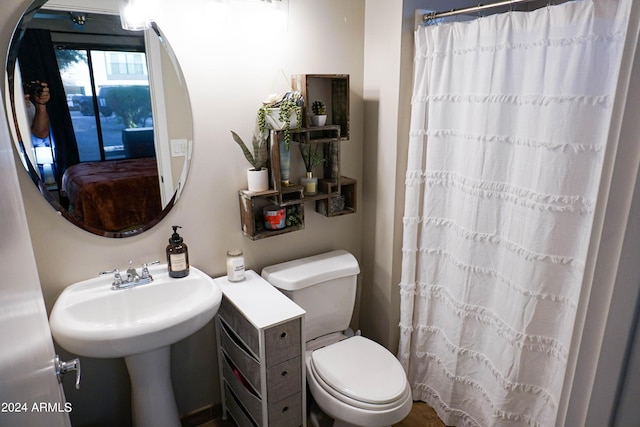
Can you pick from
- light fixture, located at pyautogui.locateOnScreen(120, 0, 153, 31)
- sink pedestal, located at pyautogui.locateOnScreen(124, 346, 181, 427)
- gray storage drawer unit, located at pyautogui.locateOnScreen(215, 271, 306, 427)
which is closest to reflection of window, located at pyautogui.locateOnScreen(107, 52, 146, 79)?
light fixture, located at pyautogui.locateOnScreen(120, 0, 153, 31)

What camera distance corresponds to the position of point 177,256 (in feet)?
5.88

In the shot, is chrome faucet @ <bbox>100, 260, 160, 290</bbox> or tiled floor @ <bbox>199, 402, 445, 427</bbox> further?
tiled floor @ <bbox>199, 402, 445, 427</bbox>

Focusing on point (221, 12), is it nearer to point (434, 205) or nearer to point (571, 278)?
point (434, 205)

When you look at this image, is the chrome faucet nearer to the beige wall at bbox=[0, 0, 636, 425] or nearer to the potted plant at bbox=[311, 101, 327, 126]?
the beige wall at bbox=[0, 0, 636, 425]

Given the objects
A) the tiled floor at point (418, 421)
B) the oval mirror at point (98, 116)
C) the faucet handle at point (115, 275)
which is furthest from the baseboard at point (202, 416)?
the oval mirror at point (98, 116)

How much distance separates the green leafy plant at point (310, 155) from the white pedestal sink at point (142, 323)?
0.73m

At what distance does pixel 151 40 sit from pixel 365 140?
3.71 ft

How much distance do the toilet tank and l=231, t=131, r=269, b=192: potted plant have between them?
1.40 feet

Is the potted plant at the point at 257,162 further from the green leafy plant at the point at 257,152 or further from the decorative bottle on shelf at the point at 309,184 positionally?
the decorative bottle on shelf at the point at 309,184

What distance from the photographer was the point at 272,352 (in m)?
1.68

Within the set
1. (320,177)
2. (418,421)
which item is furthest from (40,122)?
(418,421)

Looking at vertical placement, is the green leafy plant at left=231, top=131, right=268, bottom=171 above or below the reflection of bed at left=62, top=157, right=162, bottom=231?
above

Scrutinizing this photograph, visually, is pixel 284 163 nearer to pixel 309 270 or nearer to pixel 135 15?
pixel 309 270

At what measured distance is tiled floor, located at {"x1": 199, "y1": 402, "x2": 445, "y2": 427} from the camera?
2146mm
